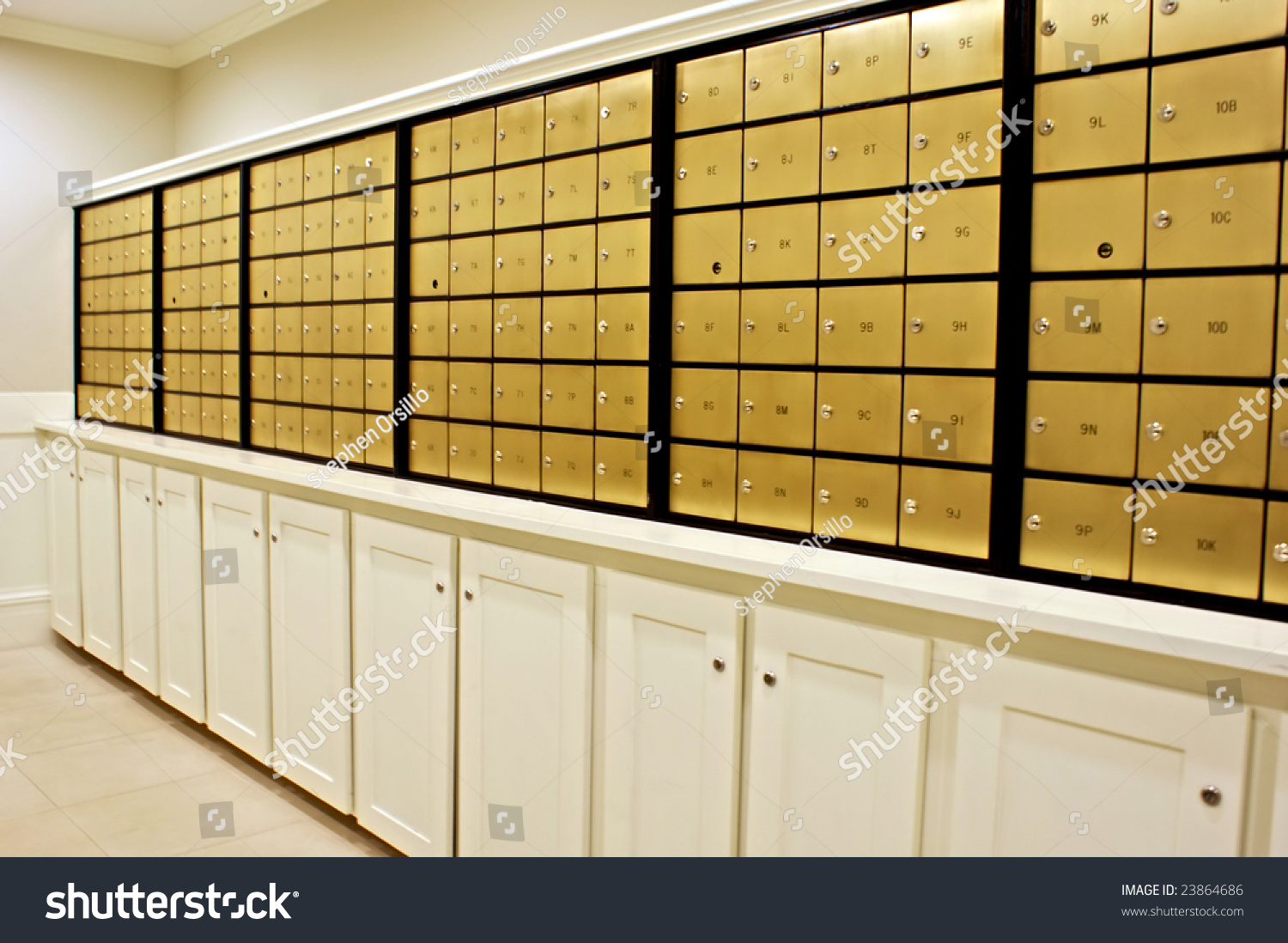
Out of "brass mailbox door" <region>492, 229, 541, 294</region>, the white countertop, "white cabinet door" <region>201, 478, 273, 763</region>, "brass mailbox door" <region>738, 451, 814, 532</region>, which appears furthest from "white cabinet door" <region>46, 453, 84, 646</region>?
"brass mailbox door" <region>738, 451, 814, 532</region>

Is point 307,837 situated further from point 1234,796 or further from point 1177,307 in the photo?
point 1177,307

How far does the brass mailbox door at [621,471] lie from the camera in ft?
6.29

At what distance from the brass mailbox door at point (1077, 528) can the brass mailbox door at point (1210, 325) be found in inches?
7.5

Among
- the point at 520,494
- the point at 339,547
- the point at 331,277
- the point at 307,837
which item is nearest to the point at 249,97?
the point at 331,277

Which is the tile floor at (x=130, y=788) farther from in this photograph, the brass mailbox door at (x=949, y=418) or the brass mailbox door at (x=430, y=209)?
the brass mailbox door at (x=949, y=418)

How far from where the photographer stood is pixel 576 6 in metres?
2.53

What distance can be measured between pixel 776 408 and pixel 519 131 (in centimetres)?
95

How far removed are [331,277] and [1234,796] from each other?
2.46 metres

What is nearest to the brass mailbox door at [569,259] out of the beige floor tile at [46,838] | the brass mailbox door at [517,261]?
the brass mailbox door at [517,261]

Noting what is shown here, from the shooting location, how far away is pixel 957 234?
1.44 metres

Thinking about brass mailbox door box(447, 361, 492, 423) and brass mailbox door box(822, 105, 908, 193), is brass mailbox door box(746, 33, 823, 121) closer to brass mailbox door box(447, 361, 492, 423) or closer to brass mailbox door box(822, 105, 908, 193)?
brass mailbox door box(822, 105, 908, 193)

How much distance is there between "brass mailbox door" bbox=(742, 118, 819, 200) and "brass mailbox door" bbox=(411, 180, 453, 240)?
3.06ft

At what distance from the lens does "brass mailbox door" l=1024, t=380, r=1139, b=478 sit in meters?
1.30

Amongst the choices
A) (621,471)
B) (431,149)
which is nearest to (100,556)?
(431,149)
